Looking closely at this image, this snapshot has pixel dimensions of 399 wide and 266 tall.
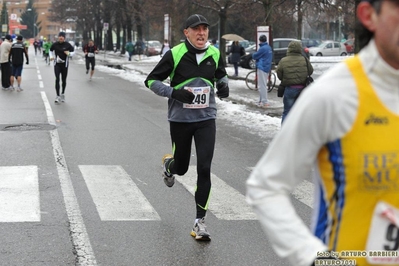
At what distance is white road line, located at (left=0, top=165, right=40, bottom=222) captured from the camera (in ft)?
23.8

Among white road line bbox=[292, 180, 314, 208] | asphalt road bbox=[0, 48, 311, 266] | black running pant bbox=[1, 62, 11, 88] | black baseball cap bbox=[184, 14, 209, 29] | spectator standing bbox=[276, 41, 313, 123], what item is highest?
black baseball cap bbox=[184, 14, 209, 29]

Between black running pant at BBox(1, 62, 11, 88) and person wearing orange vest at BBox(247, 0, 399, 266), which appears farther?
black running pant at BBox(1, 62, 11, 88)

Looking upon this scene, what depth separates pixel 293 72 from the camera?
1318 cm

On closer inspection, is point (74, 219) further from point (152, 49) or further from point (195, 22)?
point (152, 49)

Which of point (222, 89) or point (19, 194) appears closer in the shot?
point (222, 89)

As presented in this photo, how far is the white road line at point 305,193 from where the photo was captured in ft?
26.8

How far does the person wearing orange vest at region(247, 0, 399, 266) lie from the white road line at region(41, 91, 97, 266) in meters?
3.76

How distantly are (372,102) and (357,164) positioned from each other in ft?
0.62

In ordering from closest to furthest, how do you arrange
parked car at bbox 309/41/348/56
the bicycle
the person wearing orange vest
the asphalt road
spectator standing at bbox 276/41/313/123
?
the person wearing orange vest
the asphalt road
spectator standing at bbox 276/41/313/123
the bicycle
parked car at bbox 309/41/348/56

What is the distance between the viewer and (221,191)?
869cm

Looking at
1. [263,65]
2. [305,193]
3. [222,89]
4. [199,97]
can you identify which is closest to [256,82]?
[263,65]

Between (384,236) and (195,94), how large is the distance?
4.33m

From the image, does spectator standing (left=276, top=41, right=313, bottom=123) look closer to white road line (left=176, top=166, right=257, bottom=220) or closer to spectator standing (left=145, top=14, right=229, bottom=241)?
white road line (left=176, top=166, right=257, bottom=220)

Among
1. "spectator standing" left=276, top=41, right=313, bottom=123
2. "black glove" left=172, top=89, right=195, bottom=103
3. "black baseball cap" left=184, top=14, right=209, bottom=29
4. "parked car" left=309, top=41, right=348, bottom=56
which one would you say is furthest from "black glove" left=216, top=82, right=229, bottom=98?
"parked car" left=309, top=41, right=348, bottom=56
